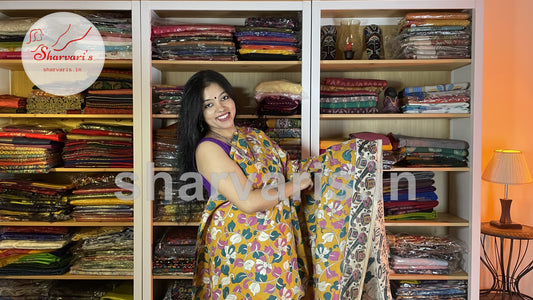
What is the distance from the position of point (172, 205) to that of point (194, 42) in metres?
0.97

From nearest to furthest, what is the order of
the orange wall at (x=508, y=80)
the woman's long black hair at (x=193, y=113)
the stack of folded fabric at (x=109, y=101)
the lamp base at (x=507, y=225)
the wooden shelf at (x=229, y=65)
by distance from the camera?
1. the woman's long black hair at (x=193, y=113)
2. the wooden shelf at (x=229, y=65)
3. the stack of folded fabric at (x=109, y=101)
4. the lamp base at (x=507, y=225)
5. the orange wall at (x=508, y=80)

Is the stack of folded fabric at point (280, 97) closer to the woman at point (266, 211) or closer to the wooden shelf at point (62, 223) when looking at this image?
the woman at point (266, 211)

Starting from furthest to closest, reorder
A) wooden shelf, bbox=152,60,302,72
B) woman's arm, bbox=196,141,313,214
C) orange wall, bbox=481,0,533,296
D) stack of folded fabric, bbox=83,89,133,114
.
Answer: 1. orange wall, bbox=481,0,533,296
2. stack of folded fabric, bbox=83,89,133,114
3. wooden shelf, bbox=152,60,302,72
4. woman's arm, bbox=196,141,313,214

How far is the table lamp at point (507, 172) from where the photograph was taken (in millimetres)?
2582

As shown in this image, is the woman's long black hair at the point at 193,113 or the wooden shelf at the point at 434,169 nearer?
the woman's long black hair at the point at 193,113

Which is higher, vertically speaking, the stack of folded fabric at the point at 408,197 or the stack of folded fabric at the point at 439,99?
the stack of folded fabric at the point at 439,99

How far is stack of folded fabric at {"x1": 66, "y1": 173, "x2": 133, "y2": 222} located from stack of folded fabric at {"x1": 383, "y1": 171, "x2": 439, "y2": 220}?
157 centimetres

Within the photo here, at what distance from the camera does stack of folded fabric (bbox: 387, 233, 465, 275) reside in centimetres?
251

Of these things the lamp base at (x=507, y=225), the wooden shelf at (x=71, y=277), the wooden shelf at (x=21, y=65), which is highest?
the wooden shelf at (x=21, y=65)

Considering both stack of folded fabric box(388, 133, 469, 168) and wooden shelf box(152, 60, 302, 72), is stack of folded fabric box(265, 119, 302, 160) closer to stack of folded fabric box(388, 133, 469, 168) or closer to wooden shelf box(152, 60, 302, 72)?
wooden shelf box(152, 60, 302, 72)

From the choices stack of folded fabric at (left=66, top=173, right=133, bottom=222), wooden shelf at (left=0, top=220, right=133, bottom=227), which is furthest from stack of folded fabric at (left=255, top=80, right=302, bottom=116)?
wooden shelf at (left=0, top=220, right=133, bottom=227)

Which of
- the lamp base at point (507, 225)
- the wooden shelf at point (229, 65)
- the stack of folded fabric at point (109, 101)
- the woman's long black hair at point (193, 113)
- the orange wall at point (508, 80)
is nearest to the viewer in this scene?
the woman's long black hair at point (193, 113)

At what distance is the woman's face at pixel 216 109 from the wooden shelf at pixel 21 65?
0.87 metres

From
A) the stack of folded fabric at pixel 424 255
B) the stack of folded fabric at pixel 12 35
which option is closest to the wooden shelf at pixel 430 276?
the stack of folded fabric at pixel 424 255
